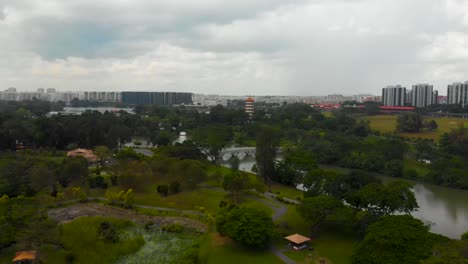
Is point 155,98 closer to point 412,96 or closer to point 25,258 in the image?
point 412,96

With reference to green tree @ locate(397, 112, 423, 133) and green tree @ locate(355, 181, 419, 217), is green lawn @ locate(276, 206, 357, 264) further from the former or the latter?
green tree @ locate(397, 112, 423, 133)

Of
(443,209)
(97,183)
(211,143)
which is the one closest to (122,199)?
(97,183)

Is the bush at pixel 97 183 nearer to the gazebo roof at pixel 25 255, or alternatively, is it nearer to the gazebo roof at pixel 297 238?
the gazebo roof at pixel 25 255

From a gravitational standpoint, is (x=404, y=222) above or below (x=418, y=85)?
below

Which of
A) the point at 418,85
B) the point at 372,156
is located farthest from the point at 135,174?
the point at 418,85

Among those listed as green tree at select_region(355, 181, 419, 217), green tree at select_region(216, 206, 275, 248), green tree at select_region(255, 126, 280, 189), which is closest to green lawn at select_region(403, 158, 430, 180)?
green tree at select_region(255, 126, 280, 189)

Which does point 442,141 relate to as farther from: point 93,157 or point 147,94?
point 147,94

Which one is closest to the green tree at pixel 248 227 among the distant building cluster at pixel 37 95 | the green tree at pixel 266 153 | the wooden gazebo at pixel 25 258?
the wooden gazebo at pixel 25 258
